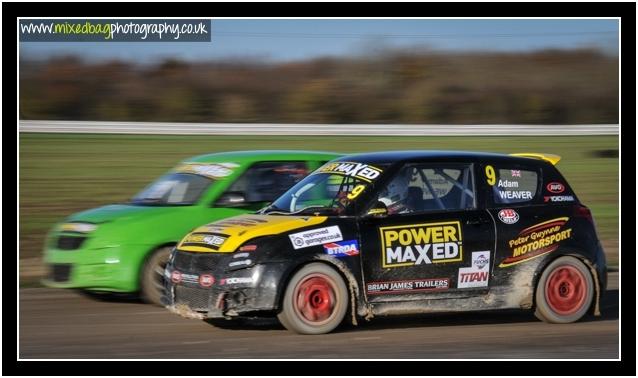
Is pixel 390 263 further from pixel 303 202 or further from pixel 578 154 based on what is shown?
pixel 578 154

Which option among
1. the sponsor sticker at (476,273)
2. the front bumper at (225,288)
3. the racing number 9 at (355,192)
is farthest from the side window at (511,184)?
the front bumper at (225,288)

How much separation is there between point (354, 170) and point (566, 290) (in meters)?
2.40

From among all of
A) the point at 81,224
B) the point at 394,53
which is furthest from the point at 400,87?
the point at 81,224

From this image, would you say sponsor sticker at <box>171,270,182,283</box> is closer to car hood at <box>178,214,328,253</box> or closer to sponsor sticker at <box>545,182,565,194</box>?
car hood at <box>178,214,328,253</box>

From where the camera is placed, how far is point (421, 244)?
8742mm

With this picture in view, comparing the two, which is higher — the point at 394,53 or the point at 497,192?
the point at 394,53

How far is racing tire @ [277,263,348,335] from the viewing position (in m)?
8.34

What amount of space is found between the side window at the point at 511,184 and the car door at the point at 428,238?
9.0 inches

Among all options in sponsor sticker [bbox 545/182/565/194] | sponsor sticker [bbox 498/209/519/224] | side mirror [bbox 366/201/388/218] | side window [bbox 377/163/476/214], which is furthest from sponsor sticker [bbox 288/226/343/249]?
sponsor sticker [bbox 545/182/565/194]

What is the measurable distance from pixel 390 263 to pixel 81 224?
154 inches

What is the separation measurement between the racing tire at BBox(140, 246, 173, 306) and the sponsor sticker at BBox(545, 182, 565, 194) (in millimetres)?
4126

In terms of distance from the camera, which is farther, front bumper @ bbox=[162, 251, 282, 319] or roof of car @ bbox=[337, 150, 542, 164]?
roof of car @ bbox=[337, 150, 542, 164]

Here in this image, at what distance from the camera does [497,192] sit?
9305 millimetres

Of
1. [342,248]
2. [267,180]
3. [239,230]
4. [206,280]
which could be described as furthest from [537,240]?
[267,180]
